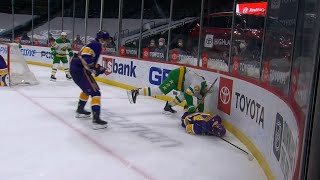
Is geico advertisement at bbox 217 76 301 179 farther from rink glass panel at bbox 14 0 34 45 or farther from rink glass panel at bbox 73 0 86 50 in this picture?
rink glass panel at bbox 14 0 34 45

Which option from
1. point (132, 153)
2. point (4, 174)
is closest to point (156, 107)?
point (132, 153)

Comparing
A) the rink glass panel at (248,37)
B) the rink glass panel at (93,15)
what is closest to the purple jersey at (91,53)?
the rink glass panel at (248,37)

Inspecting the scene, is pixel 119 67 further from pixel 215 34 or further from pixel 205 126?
pixel 205 126

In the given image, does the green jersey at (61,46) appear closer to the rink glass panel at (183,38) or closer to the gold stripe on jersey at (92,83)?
the rink glass panel at (183,38)

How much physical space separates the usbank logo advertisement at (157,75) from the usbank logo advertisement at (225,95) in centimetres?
198

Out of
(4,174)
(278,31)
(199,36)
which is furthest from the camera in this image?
(199,36)

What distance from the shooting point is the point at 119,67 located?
7.89 metres

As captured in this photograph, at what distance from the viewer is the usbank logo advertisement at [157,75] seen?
21.6ft

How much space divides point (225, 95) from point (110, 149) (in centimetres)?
166

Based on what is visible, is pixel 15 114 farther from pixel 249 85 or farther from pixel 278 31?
pixel 278 31

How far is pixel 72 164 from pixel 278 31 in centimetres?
183

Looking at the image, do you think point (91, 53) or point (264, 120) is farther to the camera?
point (91, 53)

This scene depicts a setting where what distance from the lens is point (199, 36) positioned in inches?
240

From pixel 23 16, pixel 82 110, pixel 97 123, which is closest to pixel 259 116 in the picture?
pixel 97 123
